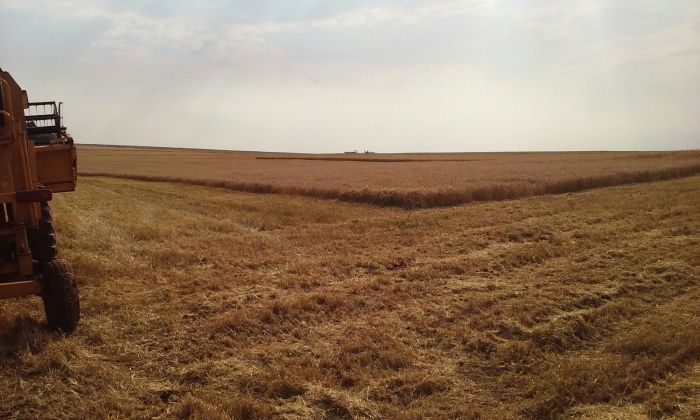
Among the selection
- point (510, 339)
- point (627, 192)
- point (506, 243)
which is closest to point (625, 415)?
point (510, 339)

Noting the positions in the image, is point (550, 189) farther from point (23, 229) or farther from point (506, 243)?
point (23, 229)

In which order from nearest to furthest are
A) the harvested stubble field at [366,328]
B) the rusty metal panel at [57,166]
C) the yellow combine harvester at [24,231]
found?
the harvested stubble field at [366,328] → the yellow combine harvester at [24,231] → the rusty metal panel at [57,166]

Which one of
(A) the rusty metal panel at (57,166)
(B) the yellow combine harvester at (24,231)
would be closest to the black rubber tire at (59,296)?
(B) the yellow combine harvester at (24,231)

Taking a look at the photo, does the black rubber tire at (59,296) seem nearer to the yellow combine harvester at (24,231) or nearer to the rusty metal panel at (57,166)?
the yellow combine harvester at (24,231)

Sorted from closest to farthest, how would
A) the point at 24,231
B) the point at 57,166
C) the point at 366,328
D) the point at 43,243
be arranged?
the point at 24,231
the point at 366,328
the point at 43,243
the point at 57,166

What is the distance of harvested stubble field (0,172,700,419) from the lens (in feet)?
15.1

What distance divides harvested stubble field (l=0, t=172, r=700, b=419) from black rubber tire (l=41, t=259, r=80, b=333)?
0.20 m

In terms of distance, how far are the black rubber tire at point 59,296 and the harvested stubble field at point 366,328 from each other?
0.20m

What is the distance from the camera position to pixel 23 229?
564 cm

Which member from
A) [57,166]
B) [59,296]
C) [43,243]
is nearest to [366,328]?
[59,296]

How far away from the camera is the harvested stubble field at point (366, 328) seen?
4590 millimetres

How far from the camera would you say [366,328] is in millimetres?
6273

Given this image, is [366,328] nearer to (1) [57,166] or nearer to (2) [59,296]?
(2) [59,296]

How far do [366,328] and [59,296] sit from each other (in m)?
3.58
